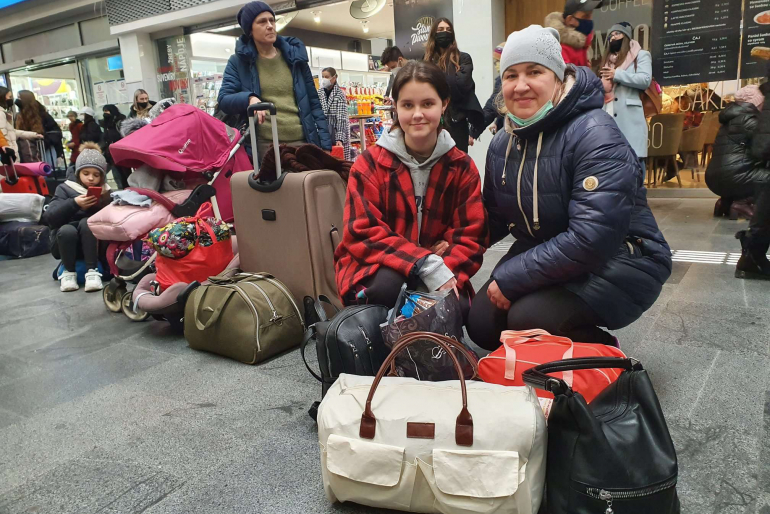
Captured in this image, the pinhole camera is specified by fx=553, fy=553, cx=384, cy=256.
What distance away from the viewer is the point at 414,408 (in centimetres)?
132

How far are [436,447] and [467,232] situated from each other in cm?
104

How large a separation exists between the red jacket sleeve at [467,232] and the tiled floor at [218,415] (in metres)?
0.75

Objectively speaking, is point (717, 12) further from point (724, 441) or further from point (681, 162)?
point (724, 441)

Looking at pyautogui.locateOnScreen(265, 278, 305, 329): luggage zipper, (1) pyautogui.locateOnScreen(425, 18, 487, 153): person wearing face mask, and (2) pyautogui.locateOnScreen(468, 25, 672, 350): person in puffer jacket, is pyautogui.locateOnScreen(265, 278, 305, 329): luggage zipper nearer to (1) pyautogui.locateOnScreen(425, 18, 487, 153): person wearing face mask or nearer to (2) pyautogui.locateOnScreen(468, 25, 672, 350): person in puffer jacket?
(2) pyautogui.locateOnScreen(468, 25, 672, 350): person in puffer jacket

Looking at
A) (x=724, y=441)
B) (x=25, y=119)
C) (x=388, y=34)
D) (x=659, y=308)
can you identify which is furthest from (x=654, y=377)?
(x=388, y=34)

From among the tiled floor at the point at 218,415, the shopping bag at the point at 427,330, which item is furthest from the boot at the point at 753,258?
the shopping bag at the point at 427,330

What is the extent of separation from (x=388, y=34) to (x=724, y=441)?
11.0 metres

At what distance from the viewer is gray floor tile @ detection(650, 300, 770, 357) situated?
2.35 meters

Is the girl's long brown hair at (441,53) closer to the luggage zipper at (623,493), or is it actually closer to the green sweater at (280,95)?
the green sweater at (280,95)

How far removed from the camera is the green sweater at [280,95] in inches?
139

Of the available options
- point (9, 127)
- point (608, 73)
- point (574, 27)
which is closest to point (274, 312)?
point (574, 27)

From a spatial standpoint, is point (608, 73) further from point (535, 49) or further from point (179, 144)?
point (179, 144)

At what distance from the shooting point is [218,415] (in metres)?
2.01

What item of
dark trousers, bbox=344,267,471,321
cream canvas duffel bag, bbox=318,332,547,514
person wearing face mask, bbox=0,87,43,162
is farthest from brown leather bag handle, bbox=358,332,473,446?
person wearing face mask, bbox=0,87,43,162
